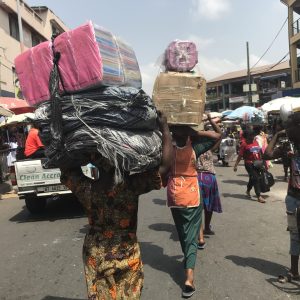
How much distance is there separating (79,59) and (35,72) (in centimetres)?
36

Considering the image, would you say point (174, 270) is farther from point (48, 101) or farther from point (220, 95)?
point (220, 95)

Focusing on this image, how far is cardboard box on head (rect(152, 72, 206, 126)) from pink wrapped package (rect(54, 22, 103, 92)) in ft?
3.28

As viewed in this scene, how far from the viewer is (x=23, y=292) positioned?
4.73 metres

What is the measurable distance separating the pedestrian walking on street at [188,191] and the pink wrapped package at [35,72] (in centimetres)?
203

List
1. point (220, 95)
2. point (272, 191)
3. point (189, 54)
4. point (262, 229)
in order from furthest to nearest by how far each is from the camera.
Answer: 1. point (220, 95)
2. point (272, 191)
3. point (262, 229)
4. point (189, 54)

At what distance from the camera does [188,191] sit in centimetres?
456

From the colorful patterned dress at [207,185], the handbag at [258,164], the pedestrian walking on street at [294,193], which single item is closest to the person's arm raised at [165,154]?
the pedestrian walking on street at [294,193]

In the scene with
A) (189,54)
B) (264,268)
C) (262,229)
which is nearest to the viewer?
(189,54)

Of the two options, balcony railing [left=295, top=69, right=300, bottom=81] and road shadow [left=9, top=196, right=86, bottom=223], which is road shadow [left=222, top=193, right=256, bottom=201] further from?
balcony railing [left=295, top=69, right=300, bottom=81]

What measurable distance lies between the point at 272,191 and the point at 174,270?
645 cm

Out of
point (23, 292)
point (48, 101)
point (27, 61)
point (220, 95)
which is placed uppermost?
point (220, 95)

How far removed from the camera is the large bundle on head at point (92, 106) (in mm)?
2432

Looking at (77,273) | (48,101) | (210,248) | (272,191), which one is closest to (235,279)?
(210,248)

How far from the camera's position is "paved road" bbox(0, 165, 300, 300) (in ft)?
15.1
